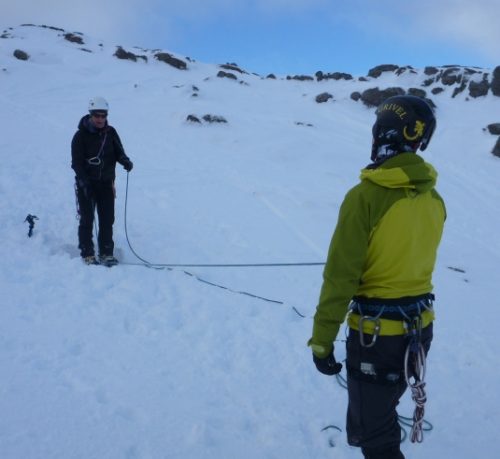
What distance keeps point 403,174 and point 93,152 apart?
4.97 metres

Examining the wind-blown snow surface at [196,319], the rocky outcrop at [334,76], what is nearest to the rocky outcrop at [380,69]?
the rocky outcrop at [334,76]

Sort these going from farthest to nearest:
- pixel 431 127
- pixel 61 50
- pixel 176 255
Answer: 1. pixel 61 50
2. pixel 176 255
3. pixel 431 127

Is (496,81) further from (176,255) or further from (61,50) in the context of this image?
(61,50)

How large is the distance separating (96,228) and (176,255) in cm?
147

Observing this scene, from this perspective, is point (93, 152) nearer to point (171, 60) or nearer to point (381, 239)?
point (381, 239)

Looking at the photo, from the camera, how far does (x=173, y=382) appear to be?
3.88 meters

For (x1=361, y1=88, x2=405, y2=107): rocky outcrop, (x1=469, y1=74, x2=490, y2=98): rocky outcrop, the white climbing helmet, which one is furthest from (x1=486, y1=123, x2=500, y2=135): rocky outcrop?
the white climbing helmet

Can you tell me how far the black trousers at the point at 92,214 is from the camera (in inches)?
240

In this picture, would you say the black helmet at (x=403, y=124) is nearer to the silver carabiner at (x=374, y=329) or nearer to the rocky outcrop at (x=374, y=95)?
the silver carabiner at (x=374, y=329)

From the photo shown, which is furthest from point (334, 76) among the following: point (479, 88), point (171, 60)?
point (171, 60)

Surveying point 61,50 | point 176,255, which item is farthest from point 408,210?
point 61,50

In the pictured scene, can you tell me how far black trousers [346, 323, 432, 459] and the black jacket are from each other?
4786mm

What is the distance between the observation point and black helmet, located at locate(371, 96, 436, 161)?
7.19ft

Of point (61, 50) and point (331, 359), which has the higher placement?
point (61, 50)
